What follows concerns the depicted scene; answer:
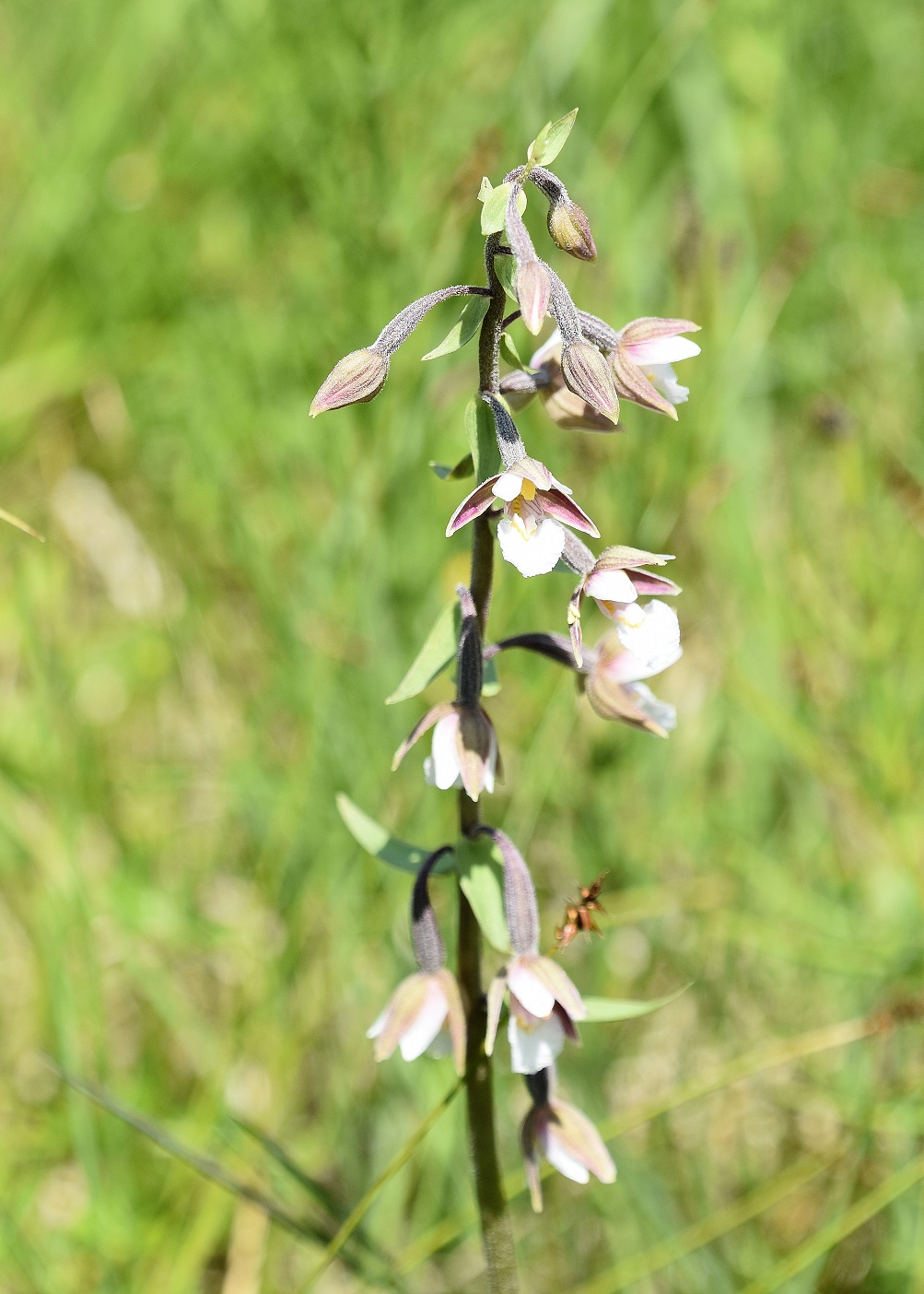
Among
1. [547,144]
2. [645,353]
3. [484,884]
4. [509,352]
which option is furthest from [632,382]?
[484,884]

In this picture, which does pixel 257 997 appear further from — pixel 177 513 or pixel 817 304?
pixel 817 304

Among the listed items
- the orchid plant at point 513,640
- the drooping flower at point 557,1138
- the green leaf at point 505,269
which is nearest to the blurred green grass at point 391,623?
the drooping flower at point 557,1138

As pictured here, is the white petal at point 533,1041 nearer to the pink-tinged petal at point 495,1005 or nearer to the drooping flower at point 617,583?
the pink-tinged petal at point 495,1005

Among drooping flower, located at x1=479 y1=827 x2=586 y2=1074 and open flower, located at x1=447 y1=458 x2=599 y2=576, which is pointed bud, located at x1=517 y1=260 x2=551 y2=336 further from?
drooping flower, located at x1=479 y1=827 x2=586 y2=1074

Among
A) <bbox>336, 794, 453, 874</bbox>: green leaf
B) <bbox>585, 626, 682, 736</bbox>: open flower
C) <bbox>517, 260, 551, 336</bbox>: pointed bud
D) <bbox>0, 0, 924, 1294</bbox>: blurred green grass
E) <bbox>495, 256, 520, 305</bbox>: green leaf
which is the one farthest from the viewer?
<bbox>0, 0, 924, 1294</bbox>: blurred green grass

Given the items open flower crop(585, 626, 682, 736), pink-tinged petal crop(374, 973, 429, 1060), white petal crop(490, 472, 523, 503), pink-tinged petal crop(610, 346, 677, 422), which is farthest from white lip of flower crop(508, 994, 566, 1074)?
pink-tinged petal crop(610, 346, 677, 422)

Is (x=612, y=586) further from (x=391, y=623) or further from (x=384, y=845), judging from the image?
(x=391, y=623)
